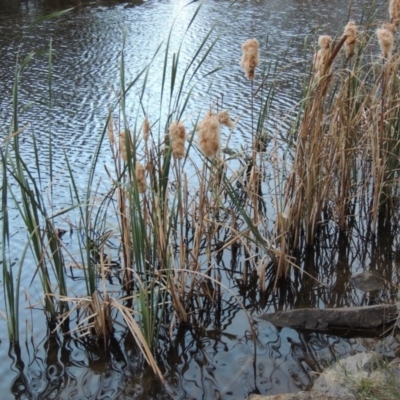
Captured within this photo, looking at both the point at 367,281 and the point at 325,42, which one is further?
the point at 367,281

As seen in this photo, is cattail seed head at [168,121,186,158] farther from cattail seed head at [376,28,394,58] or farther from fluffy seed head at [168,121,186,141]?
cattail seed head at [376,28,394,58]

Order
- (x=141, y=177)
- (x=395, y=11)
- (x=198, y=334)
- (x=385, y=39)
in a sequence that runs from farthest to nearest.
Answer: (x=395, y=11) → (x=385, y=39) → (x=198, y=334) → (x=141, y=177)

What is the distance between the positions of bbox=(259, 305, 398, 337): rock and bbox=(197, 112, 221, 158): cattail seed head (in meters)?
0.87

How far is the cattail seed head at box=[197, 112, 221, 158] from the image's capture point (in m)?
1.94

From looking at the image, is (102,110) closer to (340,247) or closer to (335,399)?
(340,247)

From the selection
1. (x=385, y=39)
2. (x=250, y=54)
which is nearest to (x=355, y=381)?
(x=250, y=54)

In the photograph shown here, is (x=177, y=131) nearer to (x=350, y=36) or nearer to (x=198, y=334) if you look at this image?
(x=198, y=334)

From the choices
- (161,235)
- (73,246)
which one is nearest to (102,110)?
(73,246)

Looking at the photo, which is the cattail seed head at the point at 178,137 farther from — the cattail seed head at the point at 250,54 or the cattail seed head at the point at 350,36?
the cattail seed head at the point at 350,36

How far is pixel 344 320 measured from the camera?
8.18 ft

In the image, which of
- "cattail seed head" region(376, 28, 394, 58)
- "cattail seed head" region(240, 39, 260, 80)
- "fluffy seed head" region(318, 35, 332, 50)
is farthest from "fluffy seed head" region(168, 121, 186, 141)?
"cattail seed head" region(376, 28, 394, 58)

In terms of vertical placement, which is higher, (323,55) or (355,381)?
(323,55)

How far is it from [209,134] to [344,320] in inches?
38.9

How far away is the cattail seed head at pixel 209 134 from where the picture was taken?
1.94m
